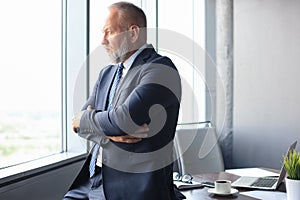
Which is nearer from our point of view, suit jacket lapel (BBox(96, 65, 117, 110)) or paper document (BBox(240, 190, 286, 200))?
suit jacket lapel (BBox(96, 65, 117, 110))

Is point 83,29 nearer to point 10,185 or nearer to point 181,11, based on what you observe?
point 10,185

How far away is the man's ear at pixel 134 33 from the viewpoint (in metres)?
1.87

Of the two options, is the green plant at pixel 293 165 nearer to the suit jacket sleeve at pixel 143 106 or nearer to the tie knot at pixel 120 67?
the suit jacket sleeve at pixel 143 106

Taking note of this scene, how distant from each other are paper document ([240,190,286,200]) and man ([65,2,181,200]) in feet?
1.67

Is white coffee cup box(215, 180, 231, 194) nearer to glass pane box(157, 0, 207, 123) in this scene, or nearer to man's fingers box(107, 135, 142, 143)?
man's fingers box(107, 135, 142, 143)

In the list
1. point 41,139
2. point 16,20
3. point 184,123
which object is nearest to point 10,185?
point 41,139

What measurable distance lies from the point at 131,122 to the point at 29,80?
3.79ft

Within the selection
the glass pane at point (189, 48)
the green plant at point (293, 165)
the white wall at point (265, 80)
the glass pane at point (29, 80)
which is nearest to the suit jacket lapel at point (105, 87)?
Answer: the glass pane at point (29, 80)

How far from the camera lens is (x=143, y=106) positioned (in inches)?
66.5

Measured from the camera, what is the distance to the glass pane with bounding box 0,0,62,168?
93.5 inches

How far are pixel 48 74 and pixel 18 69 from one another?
0.36 m

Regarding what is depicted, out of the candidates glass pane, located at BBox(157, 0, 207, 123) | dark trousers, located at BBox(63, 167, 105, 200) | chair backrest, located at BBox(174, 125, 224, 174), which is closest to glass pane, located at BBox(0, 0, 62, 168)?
dark trousers, located at BBox(63, 167, 105, 200)

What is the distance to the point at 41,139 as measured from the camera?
2.75 meters

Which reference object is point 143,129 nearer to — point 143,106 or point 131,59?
point 143,106
